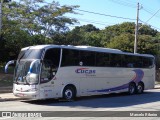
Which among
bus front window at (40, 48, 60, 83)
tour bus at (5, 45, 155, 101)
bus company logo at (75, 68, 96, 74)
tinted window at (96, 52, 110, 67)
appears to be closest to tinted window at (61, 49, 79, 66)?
tour bus at (5, 45, 155, 101)

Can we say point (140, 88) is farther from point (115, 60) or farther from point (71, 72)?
point (71, 72)

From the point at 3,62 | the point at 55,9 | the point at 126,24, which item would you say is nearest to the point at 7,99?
the point at 3,62

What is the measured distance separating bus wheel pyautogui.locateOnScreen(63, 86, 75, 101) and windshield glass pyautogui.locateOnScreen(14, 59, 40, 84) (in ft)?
7.50

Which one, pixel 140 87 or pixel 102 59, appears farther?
pixel 140 87

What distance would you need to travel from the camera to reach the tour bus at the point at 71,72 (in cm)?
1823

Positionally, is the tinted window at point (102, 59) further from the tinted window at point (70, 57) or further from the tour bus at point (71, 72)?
the tinted window at point (70, 57)

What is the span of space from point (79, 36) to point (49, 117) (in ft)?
107

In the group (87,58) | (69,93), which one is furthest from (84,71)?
(69,93)

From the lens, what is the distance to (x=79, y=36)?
45125mm

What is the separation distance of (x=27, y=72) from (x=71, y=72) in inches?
108

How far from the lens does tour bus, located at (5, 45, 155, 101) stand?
18234 mm

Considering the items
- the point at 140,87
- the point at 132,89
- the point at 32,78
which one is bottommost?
the point at 132,89

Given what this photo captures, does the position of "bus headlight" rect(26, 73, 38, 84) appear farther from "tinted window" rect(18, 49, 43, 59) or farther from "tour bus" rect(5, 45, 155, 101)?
"tinted window" rect(18, 49, 43, 59)

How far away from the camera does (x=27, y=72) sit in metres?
18.3
